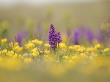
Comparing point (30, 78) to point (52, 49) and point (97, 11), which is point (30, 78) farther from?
point (97, 11)

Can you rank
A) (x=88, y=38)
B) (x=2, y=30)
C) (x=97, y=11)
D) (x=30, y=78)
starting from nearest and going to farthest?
(x=30, y=78) < (x=2, y=30) < (x=88, y=38) < (x=97, y=11)

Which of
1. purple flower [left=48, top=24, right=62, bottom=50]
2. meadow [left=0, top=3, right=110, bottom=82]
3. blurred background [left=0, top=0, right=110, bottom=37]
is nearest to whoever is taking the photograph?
meadow [left=0, top=3, right=110, bottom=82]

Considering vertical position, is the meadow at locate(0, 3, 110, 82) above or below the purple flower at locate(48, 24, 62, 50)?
below

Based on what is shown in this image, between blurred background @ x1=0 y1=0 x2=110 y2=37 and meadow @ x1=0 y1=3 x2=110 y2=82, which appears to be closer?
meadow @ x1=0 y1=3 x2=110 y2=82

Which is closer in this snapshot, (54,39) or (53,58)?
(53,58)

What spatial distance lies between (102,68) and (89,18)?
462 inches

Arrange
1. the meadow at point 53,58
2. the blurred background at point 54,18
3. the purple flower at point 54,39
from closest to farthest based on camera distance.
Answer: the meadow at point 53,58, the purple flower at point 54,39, the blurred background at point 54,18

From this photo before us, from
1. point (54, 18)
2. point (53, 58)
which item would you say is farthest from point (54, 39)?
point (54, 18)

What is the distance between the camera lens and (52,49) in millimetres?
8148

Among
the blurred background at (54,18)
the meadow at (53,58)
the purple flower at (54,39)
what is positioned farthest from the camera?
the blurred background at (54,18)

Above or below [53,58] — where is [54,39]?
above

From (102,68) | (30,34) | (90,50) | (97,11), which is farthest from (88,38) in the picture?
(97,11)

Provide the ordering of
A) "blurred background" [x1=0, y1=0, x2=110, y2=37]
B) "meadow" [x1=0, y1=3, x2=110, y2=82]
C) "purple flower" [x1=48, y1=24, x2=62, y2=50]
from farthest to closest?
1. "blurred background" [x1=0, y1=0, x2=110, y2=37]
2. "purple flower" [x1=48, y1=24, x2=62, y2=50]
3. "meadow" [x1=0, y1=3, x2=110, y2=82]

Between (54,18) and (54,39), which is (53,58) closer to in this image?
(54,39)
